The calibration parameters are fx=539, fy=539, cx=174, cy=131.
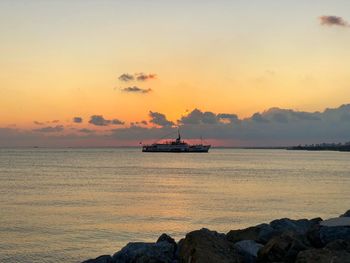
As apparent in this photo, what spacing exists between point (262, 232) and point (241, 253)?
8.49 ft

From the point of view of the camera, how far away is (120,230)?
25.5 metres

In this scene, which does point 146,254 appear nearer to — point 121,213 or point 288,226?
point 288,226

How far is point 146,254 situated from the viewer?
493 inches

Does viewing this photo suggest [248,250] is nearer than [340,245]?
No

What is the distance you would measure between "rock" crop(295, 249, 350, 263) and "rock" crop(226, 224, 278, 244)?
4285 millimetres

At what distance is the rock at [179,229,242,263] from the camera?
11414mm

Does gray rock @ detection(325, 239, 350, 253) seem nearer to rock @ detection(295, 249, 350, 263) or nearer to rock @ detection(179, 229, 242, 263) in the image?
rock @ detection(295, 249, 350, 263)

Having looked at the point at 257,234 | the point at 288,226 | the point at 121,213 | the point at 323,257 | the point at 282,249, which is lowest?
the point at 121,213

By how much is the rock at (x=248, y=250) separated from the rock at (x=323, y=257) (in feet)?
7.00

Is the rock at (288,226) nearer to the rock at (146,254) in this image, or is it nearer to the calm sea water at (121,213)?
the rock at (146,254)

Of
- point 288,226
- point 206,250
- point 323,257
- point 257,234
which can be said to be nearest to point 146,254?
point 206,250

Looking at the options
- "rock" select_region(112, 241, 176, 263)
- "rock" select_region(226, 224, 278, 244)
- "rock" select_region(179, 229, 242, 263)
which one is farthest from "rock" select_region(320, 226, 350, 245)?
"rock" select_region(112, 241, 176, 263)

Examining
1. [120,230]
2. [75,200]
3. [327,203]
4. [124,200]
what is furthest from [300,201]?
[120,230]

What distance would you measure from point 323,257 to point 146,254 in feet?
13.6
